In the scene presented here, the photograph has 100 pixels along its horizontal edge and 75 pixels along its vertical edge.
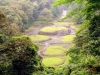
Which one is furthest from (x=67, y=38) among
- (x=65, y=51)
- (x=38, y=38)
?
(x=65, y=51)

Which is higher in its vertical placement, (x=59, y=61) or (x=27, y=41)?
(x=59, y=61)

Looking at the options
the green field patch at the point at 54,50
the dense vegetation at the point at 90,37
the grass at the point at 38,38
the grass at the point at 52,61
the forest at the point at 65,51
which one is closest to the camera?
the dense vegetation at the point at 90,37

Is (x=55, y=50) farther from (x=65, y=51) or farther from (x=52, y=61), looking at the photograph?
(x=65, y=51)

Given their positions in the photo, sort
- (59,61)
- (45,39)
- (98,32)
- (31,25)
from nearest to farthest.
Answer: (98,32) < (59,61) < (45,39) < (31,25)

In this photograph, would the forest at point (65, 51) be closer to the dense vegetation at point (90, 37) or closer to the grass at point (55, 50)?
the dense vegetation at point (90, 37)

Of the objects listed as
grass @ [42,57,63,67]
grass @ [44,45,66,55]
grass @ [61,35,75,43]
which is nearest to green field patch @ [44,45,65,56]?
grass @ [44,45,66,55]

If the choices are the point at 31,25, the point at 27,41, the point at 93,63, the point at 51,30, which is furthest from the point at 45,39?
the point at 93,63

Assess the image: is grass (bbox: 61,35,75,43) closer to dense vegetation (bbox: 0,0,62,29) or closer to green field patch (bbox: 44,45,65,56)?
green field patch (bbox: 44,45,65,56)

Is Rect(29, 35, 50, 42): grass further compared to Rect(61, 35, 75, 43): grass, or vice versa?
Rect(29, 35, 50, 42): grass

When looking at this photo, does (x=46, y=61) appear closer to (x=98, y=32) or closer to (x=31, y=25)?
(x=98, y=32)

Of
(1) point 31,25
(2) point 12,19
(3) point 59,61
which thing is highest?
(1) point 31,25

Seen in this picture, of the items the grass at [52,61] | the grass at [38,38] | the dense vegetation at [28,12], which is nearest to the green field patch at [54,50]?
the grass at [52,61]
